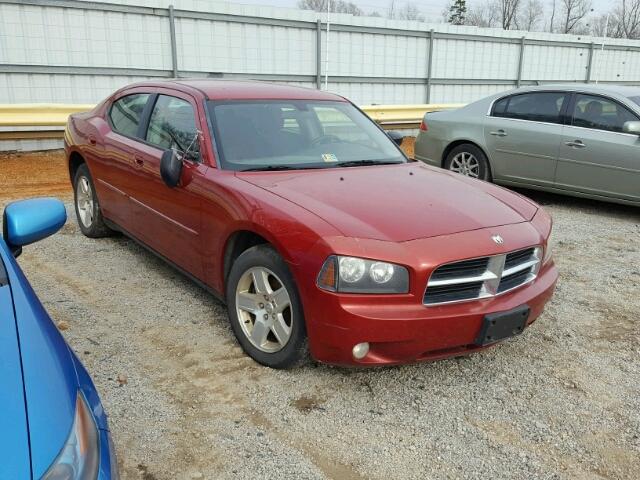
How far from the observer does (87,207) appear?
18.6ft

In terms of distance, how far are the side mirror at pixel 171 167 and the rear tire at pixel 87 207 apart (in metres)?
1.96

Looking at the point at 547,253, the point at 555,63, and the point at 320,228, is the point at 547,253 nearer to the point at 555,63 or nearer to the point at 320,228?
the point at 320,228

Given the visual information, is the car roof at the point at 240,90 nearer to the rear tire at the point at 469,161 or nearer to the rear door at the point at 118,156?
the rear door at the point at 118,156

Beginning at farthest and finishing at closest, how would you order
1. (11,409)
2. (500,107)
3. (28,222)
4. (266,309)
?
(500,107) < (266,309) < (28,222) < (11,409)

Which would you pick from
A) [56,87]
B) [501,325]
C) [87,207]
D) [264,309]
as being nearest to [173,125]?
[264,309]

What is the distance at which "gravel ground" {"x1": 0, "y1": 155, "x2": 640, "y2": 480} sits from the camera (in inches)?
100

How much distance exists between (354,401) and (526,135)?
534 centimetres

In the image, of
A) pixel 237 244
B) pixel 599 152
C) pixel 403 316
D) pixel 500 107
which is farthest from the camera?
pixel 500 107

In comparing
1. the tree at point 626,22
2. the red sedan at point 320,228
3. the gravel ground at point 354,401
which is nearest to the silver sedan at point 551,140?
the gravel ground at point 354,401

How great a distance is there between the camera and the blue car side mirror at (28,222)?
7.54 ft

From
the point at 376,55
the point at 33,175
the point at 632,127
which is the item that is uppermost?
the point at 376,55

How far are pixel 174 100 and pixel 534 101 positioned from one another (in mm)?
4934

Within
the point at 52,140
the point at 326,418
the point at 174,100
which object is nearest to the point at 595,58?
the point at 52,140

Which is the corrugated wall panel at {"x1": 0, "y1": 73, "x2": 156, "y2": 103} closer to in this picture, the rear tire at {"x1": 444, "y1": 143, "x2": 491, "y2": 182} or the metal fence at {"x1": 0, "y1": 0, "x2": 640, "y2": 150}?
the metal fence at {"x1": 0, "y1": 0, "x2": 640, "y2": 150}
